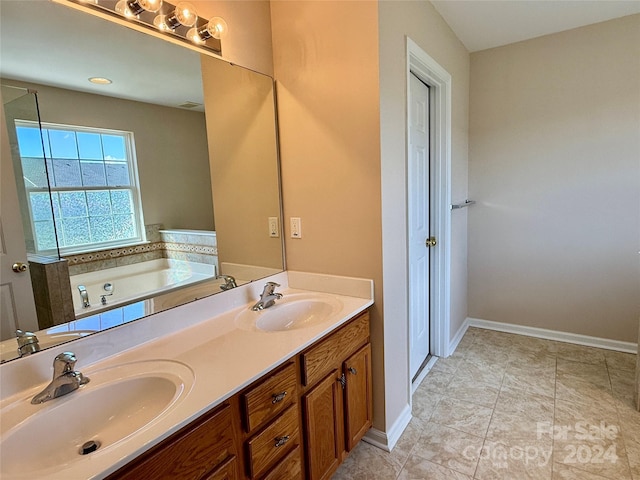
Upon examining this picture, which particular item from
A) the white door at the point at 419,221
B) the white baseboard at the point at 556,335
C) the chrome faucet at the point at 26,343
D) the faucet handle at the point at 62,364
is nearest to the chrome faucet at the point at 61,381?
the faucet handle at the point at 62,364

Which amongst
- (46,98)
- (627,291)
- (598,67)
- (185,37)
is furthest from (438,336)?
(46,98)

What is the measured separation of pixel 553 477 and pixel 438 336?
119 cm

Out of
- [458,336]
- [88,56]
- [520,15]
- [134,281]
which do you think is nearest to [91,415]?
[134,281]

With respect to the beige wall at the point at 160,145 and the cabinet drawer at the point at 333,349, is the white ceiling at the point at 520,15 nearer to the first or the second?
the beige wall at the point at 160,145

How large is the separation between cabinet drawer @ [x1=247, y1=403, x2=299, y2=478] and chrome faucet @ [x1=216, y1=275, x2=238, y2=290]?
25.9 inches

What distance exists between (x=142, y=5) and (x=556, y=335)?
3588mm

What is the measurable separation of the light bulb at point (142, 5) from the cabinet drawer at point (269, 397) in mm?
1403

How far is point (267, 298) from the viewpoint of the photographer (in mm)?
1728

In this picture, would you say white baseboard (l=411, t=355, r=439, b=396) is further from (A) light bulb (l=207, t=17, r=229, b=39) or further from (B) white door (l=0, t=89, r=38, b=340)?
(A) light bulb (l=207, t=17, r=229, b=39)

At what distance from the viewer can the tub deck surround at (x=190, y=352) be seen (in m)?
0.82

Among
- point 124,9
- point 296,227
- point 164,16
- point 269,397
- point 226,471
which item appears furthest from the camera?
point 296,227

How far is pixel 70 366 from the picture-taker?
3.30ft

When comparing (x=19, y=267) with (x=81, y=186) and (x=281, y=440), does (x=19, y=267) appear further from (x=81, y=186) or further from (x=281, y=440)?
(x=281, y=440)

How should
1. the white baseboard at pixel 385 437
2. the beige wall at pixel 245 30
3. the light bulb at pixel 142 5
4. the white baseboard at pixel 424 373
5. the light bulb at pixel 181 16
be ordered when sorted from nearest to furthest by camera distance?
the light bulb at pixel 142 5 → the light bulb at pixel 181 16 → the beige wall at pixel 245 30 → the white baseboard at pixel 385 437 → the white baseboard at pixel 424 373
